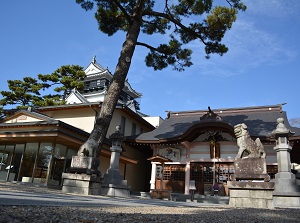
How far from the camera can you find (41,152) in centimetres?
1377

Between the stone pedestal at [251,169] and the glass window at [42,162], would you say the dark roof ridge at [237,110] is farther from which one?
the stone pedestal at [251,169]

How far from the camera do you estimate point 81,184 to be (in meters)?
7.45

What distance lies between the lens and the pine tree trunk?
336 inches

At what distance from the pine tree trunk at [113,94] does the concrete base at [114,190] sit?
143 centimetres

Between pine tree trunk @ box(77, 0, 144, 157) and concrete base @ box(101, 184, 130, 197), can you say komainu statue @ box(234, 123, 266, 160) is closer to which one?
concrete base @ box(101, 184, 130, 197)

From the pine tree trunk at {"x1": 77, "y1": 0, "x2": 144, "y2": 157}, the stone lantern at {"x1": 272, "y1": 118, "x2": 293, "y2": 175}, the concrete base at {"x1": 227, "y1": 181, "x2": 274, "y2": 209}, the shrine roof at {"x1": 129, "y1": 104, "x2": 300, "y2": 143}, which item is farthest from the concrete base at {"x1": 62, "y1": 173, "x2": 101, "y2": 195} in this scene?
the shrine roof at {"x1": 129, "y1": 104, "x2": 300, "y2": 143}

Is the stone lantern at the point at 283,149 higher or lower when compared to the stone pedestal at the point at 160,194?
higher

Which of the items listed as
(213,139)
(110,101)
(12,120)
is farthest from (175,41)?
(12,120)

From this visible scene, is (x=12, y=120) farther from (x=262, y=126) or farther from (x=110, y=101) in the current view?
(x=262, y=126)

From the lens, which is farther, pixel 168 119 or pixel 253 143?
pixel 168 119

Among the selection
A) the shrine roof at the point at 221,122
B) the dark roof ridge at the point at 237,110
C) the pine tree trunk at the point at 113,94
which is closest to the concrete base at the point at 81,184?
the pine tree trunk at the point at 113,94

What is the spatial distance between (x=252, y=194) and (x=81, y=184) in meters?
4.76

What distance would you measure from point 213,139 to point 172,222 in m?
14.4

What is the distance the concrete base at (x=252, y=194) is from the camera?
6734mm
